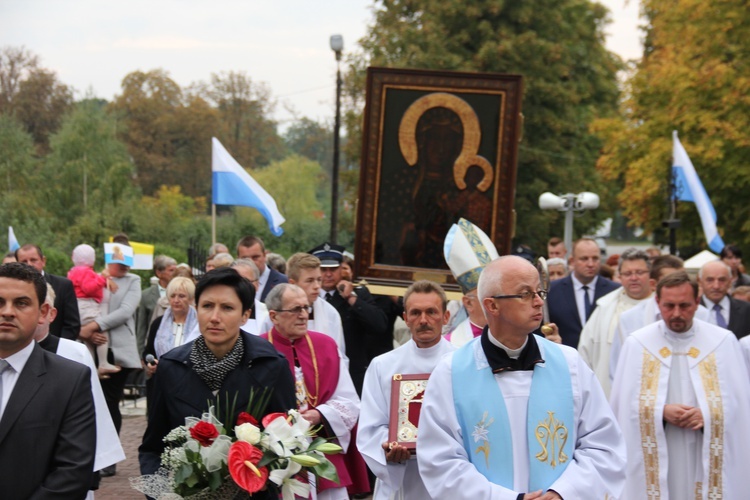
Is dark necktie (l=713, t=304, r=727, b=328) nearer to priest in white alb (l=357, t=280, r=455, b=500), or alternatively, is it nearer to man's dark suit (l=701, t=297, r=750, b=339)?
man's dark suit (l=701, t=297, r=750, b=339)

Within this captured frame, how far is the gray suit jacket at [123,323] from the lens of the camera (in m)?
11.4

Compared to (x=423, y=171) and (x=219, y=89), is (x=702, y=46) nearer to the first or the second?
(x=423, y=171)

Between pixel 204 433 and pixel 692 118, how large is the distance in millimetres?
25805

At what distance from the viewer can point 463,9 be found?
1379 inches

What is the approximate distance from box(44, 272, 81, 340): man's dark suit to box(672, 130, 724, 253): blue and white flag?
9.79 meters

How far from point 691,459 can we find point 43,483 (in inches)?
196

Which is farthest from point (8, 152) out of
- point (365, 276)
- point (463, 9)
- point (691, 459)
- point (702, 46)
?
point (691, 459)

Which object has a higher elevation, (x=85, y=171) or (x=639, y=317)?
(x=85, y=171)

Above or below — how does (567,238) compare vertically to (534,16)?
below

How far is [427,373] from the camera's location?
672 cm

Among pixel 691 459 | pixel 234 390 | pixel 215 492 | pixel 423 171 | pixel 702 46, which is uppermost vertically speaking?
pixel 702 46

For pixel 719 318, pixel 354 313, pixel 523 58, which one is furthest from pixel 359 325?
pixel 523 58

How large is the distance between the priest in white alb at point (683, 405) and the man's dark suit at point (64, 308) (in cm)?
454

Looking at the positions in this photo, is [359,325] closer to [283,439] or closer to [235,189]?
[283,439]
